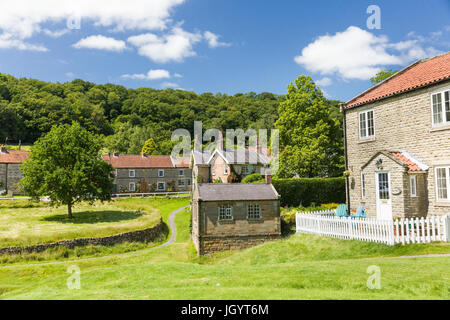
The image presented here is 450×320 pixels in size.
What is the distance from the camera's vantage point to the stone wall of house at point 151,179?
63.6 m

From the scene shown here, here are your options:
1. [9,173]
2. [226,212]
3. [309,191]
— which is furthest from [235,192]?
[9,173]

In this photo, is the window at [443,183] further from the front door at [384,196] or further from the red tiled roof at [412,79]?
the red tiled roof at [412,79]

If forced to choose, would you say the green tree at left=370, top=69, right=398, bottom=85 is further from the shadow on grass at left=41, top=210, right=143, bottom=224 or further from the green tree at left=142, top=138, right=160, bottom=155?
the green tree at left=142, top=138, right=160, bottom=155

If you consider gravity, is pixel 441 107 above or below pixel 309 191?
above

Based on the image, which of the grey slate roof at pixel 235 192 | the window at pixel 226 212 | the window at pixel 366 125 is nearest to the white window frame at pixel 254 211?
the grey slate roof at pixel 235 192

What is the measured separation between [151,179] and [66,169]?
2913 cm

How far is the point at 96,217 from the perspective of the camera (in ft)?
122

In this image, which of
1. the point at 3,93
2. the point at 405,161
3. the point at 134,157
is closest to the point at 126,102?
the point at 3,93

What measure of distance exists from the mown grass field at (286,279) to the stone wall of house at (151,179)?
44364mm

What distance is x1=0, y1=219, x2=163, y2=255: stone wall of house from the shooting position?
79.7 ft

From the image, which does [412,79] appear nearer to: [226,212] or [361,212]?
[361,212]

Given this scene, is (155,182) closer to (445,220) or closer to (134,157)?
(134,157)

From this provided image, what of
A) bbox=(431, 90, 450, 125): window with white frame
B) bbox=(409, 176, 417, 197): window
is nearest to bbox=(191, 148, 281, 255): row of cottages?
bbox=(409, 176, 417, 197): window

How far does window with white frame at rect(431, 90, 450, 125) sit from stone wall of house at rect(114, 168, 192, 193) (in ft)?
175
